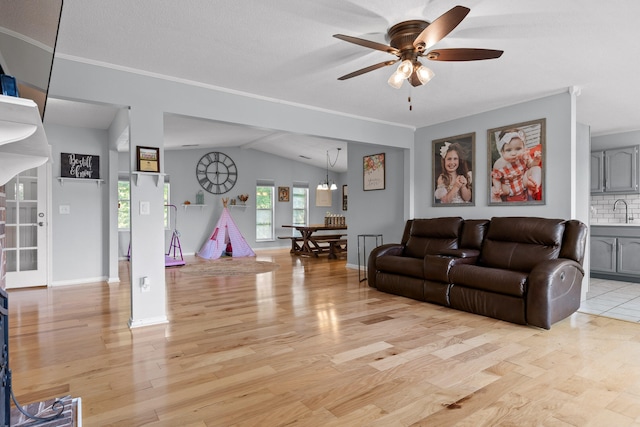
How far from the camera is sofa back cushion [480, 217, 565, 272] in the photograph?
12.2ft

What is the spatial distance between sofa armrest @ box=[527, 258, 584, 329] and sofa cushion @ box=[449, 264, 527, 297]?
0.29ft

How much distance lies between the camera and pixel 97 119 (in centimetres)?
502

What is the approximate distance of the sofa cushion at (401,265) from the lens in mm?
4289

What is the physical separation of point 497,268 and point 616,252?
2.99 meters

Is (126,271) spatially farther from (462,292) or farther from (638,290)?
(638,290)

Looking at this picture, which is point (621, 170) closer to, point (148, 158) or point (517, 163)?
point (517, 163)

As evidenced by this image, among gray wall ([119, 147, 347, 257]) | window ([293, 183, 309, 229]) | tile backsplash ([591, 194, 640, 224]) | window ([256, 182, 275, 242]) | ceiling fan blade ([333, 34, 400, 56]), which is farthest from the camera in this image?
window ([293, 183, 309, 229])

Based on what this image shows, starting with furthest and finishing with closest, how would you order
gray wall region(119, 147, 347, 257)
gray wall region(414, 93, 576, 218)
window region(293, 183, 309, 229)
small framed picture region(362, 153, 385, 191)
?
window region(293, 183, 309, 229)
gray wall region(119, 147, 347, 257)
small framed picture region(362, 153, 385, 191)
gray wall region(414, 93, 576, 218)

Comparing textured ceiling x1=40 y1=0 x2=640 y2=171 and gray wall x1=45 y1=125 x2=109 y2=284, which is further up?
textured ceiling x1=40 y1=0 x2=640 y2=171

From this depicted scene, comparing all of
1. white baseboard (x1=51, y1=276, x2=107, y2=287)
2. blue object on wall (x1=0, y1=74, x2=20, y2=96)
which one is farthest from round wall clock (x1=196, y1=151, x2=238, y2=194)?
blue object on wall (x1=0, y1=74, x2=20, y2=96)

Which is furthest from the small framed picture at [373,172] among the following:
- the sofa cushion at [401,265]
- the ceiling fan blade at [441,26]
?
the ceiling fan blade at [441,26]

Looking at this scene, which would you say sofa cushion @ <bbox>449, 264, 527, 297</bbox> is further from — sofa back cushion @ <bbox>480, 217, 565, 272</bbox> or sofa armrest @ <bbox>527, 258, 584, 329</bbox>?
sofa back cushion @ <bbox>480, 217, 565, 272</bbox>

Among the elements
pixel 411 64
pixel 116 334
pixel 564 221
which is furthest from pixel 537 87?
pixel 116 334

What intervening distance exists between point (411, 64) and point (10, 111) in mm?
2328
